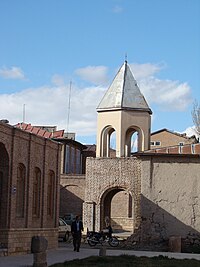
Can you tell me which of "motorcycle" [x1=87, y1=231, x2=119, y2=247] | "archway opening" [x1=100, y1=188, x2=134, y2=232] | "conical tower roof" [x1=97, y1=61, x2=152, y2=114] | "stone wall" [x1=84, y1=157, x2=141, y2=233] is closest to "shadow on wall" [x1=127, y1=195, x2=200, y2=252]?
"motorcycle" [x1=87, y1=231, x2=119, y2=247]

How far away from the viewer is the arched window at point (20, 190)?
28.5 metres

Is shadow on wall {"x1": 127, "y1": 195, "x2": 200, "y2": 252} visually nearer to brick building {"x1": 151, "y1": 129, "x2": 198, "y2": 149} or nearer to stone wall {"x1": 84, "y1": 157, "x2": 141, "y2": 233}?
stone wall {"x1": 84, "y1": 157, "x2": 141, "y2": 233}

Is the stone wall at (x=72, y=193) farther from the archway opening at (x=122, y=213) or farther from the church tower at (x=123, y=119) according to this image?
the church tower at (x=123, y=119)

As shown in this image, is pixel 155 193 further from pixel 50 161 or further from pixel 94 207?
pixel 94 207

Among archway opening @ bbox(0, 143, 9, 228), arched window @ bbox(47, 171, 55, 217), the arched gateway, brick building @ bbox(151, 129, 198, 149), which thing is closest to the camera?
archway opening @ bbox(0, 143, 9, 228)

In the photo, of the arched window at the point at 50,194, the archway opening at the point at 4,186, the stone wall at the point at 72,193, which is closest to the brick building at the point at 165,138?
the stone wall at the point at 72,193

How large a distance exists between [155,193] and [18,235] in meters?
12.0

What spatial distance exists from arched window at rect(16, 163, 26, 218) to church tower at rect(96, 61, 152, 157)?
20436 millimetres

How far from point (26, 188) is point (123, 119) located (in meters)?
21.1

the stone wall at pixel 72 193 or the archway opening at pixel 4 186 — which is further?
the stone wall at pixel 72 193

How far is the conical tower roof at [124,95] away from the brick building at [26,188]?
1709 cm

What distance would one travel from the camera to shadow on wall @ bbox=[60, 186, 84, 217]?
59750mm

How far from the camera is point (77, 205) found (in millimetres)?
59656

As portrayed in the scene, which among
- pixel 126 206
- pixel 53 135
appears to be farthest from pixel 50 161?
pixel 53 135
